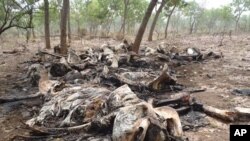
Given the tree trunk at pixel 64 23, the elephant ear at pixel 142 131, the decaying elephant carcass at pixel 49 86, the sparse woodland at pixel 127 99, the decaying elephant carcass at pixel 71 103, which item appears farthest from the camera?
the tree trunk at pixel 64 23

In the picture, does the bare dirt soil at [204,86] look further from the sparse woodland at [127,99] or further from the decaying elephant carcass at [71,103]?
the decaying elephant carcass at [71,103]

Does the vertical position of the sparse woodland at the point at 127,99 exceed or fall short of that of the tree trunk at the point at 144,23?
it falls short

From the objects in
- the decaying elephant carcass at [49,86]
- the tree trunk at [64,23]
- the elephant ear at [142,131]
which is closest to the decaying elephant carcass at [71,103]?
the decaying elephant carcass at [49,86]

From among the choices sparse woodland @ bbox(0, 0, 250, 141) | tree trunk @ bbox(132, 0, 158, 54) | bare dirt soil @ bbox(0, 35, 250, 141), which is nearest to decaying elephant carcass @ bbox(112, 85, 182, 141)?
sparse woodland @ bbox(0, 0, 250, 141)

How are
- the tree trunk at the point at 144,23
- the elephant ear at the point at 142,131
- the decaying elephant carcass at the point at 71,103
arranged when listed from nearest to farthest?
the elephant ear at the point at 142,131
the decaying elephant carcass at the point at 71,103
the tree trunk at the point at 144,23

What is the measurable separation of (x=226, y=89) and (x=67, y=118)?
4.86m

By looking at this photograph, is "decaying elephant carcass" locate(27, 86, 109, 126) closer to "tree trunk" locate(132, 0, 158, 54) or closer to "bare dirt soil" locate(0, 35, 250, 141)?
"bare dirt soil" locate(0, 35, 250, 141)

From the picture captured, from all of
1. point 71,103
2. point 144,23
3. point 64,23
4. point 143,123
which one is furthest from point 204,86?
point 64,23

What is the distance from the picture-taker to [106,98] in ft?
20.0

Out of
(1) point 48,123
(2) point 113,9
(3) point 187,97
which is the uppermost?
(2) point 113,9

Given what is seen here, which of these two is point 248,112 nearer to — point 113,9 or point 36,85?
point 36,85

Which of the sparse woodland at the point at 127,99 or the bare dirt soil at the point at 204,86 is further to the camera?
the bare dirt soil at the point at 204,86

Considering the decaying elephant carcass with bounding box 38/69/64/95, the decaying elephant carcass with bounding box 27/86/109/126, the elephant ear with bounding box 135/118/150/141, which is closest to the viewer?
the elephant ear with bounding box 135/118/150/141

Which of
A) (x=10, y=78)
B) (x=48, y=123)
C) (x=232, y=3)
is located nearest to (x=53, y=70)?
(x=10, y=78)
